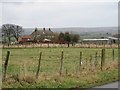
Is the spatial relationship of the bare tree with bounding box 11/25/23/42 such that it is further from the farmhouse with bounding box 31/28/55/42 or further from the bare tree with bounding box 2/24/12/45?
the farmhouse with bounding box 31/28/55/42

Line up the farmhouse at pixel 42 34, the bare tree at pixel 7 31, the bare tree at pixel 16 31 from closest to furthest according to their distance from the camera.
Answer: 1. the bare tree at pixel 7 31
2. the bare tree at pixel 16 31
3. the farmhouse at pixel 42 34

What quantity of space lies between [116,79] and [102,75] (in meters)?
0.99

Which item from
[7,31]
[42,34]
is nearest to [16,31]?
[7,31]

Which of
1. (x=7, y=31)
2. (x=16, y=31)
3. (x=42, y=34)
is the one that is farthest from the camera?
(x=42, y=34)

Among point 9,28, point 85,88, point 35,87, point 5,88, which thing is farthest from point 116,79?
point 9,28

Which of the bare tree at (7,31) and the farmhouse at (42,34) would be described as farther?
the farmhouse at (42,34)

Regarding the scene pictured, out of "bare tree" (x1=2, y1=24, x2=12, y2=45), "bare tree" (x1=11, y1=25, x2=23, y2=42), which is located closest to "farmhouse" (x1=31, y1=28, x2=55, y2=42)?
"bare tree" (x1=11, y1=25, x2=23, y2=42)

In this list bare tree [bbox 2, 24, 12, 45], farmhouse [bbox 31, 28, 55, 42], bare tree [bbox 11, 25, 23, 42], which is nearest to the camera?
bare tree [bbox 2, 24, 12, 45]

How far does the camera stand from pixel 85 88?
13703 mm

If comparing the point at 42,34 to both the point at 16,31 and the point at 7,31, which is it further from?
the point at 7,31

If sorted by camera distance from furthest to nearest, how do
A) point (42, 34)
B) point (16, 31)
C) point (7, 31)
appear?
point (42, 34) < point (16, 31) < point (7, 31)

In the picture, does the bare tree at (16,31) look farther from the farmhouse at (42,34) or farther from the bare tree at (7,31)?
the farmhouse at (42,34)

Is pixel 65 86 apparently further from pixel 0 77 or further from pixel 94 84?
pixel 0 77

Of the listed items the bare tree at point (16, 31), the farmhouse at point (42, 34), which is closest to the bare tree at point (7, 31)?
the bare tree at point (16, 31)
